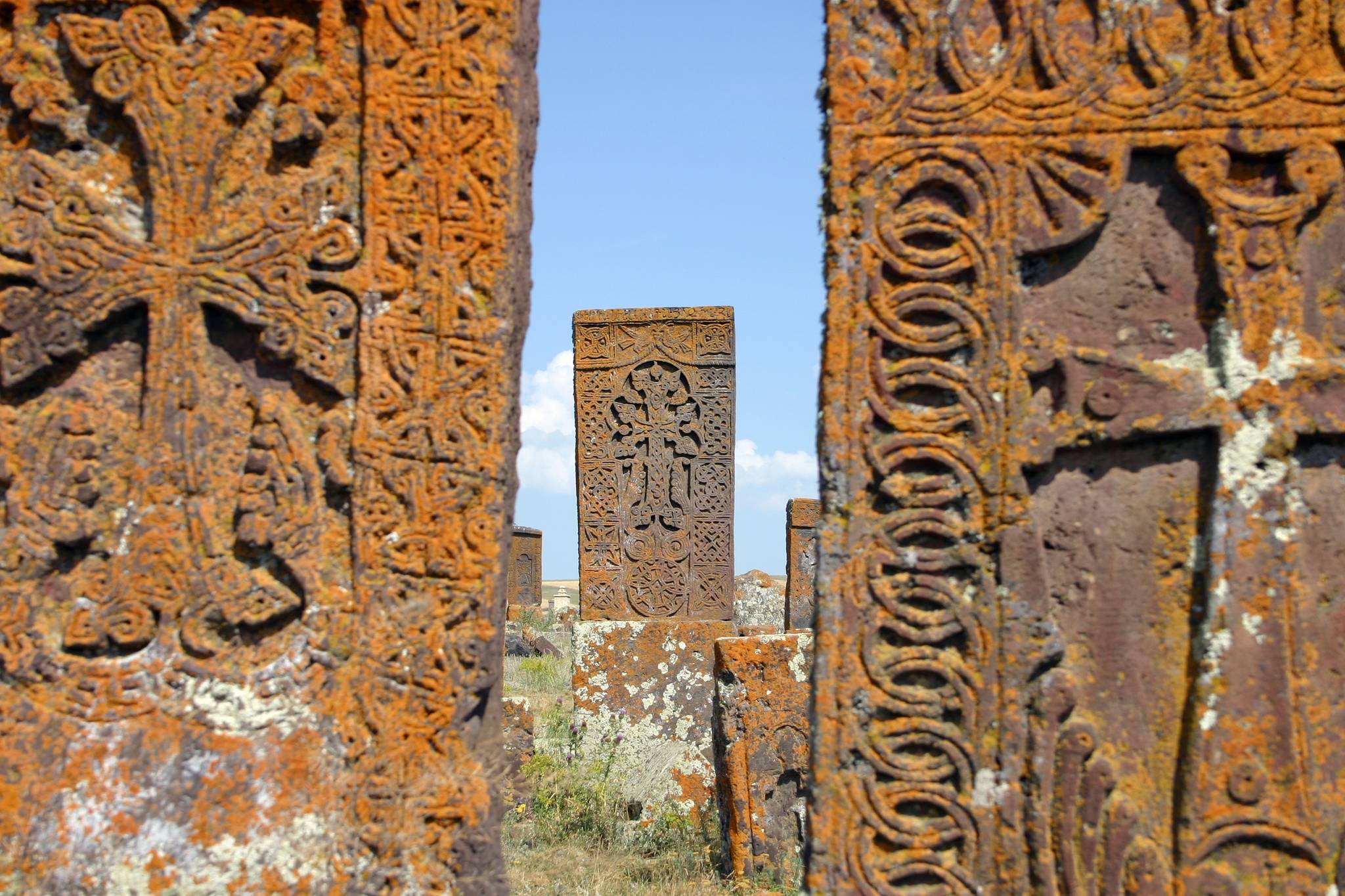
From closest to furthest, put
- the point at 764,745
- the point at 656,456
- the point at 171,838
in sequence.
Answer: the point at 171,838 → the point at 764,745 → the point at 656,456

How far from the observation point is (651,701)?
748cm

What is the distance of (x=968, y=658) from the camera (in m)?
2.47

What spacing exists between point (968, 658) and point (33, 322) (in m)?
2.03

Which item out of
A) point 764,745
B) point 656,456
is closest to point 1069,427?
point 764,745

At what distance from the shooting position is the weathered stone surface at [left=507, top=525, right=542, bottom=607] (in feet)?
69.5

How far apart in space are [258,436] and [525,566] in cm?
1868

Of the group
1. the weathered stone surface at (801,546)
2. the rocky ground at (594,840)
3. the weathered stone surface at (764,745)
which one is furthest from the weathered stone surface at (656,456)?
Result: the weathered stone surface at (801,546)

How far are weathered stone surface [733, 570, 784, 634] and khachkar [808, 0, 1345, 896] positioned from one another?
46.8 ft

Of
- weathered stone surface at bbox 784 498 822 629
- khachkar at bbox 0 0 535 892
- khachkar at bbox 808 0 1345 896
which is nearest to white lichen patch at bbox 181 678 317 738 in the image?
khachkar at bbox 0 0 535 892

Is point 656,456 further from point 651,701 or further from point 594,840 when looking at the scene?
point 594,840

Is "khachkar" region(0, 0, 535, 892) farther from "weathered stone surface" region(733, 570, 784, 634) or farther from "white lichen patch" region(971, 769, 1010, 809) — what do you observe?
"weathered stone surface" region(733, 570, 784, 634)

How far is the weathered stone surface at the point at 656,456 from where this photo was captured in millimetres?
8289

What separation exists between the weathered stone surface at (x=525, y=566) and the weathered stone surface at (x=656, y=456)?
1272cm

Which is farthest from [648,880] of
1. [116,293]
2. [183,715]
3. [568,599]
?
[568,599]
